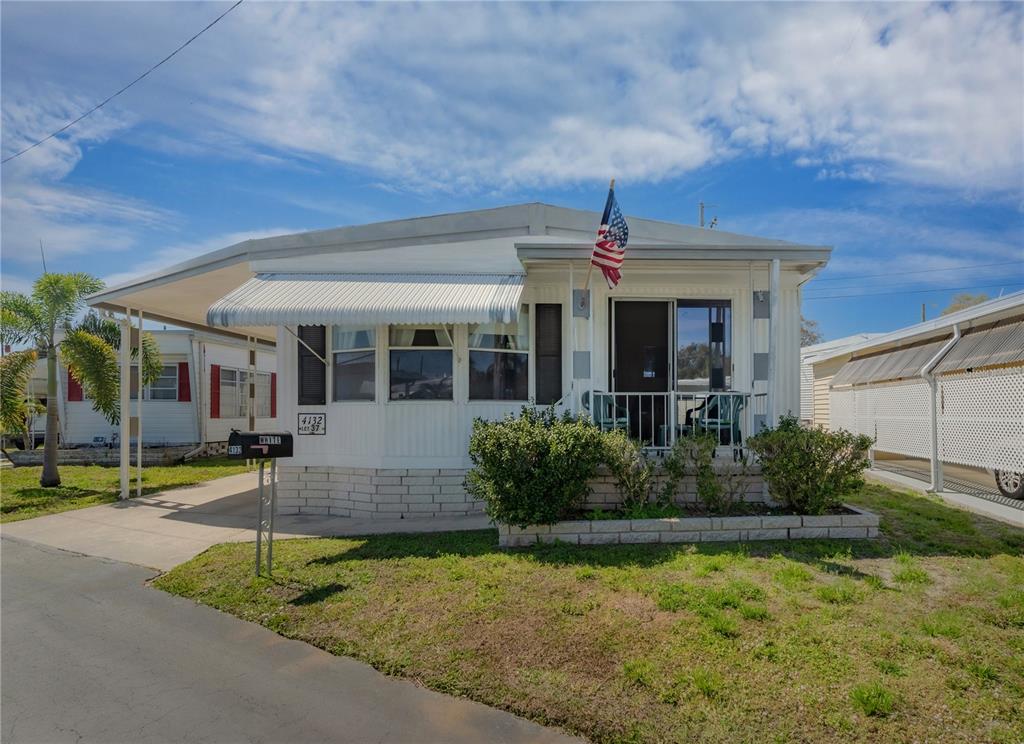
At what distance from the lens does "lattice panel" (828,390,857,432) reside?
13070 millimetres

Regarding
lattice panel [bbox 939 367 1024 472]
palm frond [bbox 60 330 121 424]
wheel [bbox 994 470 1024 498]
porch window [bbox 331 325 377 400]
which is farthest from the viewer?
palm frond [bbox 60 330 121 424]

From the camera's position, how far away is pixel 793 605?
4090 mm

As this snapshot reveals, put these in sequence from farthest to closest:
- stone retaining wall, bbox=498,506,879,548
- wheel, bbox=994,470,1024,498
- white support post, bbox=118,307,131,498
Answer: white support post, bbox=118,307,131,498 < wheel, bbox=994,470,1024,498 < stone retaining wall, bbox=498,506,879,548

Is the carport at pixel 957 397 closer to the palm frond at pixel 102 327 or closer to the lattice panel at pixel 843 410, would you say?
the lattice panel at pixel 843 410

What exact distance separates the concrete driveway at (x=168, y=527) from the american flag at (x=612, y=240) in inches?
130

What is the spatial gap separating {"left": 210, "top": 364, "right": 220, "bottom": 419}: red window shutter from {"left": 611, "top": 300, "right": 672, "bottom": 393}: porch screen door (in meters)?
12.4

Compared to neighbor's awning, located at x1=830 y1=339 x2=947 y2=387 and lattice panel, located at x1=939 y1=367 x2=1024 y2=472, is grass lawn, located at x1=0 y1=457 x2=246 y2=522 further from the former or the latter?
neighbor's awning, located at x1=830 y1=339 x2=947 y2=387

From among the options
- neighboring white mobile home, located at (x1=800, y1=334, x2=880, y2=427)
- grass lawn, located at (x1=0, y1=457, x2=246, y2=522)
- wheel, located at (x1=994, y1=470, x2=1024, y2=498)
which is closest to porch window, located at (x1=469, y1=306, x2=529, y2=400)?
wheel, located at (x1=994, y1=470, x2=1024, y2=498)

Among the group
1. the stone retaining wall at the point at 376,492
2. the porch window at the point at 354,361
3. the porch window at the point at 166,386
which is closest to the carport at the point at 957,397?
the stone retaining wall at the point at 376,492

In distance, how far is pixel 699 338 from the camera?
26.2 ft

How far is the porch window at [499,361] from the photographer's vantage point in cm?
762

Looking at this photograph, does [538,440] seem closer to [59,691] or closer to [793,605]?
[793,605]

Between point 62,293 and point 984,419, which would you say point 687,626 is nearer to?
point 984,419

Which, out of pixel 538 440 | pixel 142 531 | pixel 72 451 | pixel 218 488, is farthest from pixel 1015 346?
pixel 72 451
